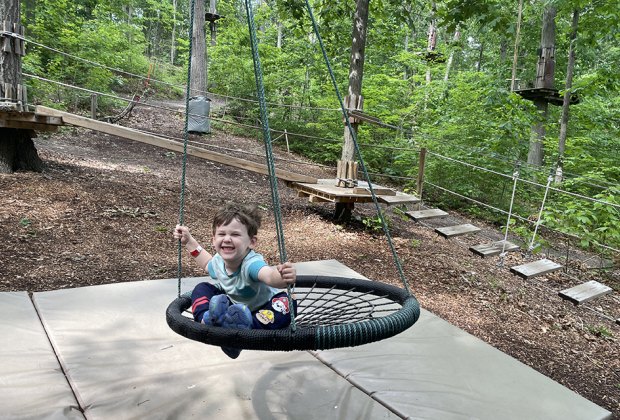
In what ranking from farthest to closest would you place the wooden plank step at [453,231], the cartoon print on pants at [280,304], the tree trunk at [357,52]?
1. the tree trunk at [357,52]
2. the wooden plank step at [453,231]
3. the cartoon print on pants at [280,304]

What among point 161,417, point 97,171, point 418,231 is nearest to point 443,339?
point 161,417

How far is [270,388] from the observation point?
1.85 m

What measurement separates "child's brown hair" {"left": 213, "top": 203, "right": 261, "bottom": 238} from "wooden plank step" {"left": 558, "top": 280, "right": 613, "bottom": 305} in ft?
8.49

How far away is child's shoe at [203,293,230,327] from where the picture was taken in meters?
1.48

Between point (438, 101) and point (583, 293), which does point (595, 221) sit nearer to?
point (583, 293)

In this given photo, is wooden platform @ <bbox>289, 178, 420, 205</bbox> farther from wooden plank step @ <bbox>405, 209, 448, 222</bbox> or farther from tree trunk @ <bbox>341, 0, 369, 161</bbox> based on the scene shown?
tree trunk @ <bbox>341, 0, 369, 161</bbox>

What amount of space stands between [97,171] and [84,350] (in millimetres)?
3613

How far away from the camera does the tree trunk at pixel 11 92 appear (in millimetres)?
4020

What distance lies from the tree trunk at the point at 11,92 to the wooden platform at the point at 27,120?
0.21 metres

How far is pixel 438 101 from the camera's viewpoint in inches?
319

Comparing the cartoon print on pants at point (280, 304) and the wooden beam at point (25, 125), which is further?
the wooden beam at point (25, 125)

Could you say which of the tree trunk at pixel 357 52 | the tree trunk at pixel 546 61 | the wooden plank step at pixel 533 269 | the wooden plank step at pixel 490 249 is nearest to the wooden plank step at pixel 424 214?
the wooden plank step at pixel 490 249

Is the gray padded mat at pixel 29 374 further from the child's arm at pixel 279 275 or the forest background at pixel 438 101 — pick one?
the forest background at pixel 438 101

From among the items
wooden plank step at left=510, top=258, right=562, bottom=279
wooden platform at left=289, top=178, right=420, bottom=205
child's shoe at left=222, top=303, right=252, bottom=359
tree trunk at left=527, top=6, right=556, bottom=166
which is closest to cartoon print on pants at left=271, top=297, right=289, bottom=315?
child's shoe at left=222, top=303, right=252, bottom=359
